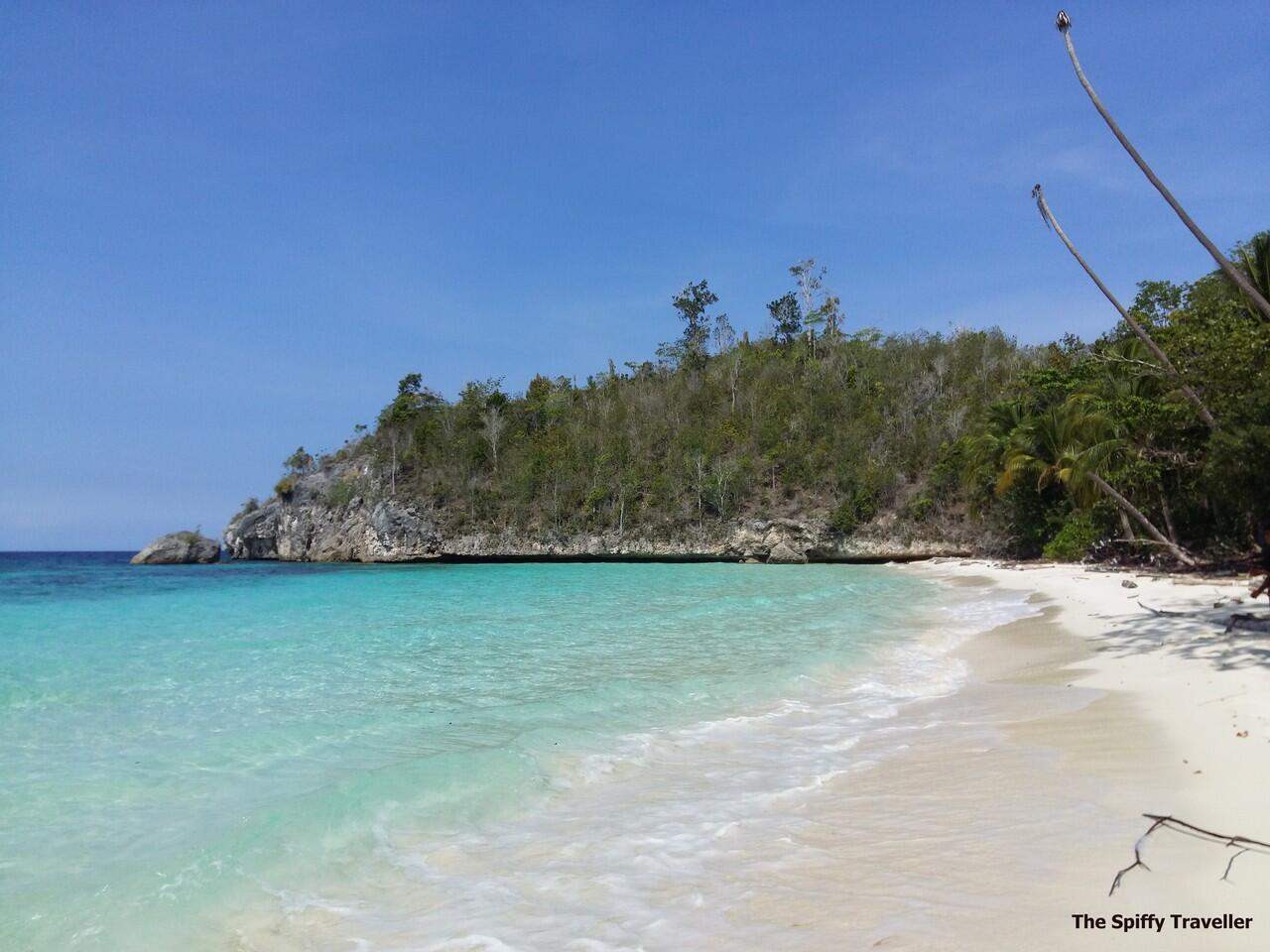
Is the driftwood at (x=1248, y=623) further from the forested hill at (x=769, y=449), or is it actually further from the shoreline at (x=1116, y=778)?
the forested hill at (x=769, y=449)

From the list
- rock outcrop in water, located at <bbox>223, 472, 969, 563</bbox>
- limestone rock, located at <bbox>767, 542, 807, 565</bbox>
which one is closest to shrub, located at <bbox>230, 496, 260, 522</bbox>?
rock outcrop in water, located at <bbox>223, 472, 969, 563</bbox>

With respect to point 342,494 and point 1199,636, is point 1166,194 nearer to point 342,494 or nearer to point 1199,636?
point 1199,636

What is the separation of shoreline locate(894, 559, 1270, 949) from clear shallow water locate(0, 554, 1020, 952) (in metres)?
0.98

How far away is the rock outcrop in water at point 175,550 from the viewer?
52.1 meters

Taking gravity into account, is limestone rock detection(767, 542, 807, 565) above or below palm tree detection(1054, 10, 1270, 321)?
below

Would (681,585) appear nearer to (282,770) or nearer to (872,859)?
(282,770)

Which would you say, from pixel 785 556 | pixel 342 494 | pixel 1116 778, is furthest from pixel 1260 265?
pixel 342 494

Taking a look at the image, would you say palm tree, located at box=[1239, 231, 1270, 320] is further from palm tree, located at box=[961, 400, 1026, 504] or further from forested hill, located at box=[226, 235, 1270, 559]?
palm tree, located at box=[961, 400, 1026, 504]

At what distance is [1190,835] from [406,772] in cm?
424

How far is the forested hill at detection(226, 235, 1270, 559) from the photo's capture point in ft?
82.4

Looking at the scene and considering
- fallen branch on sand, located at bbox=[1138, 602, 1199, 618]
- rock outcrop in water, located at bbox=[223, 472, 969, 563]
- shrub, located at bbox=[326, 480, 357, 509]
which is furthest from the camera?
shrub, located at bbox=[326, 480, 357, 509]

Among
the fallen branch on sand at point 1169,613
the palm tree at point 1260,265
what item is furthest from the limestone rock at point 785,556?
the fallen branch on sand at point 1169,613

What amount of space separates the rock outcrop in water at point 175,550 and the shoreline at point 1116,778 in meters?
58.0

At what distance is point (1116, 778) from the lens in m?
3.75
